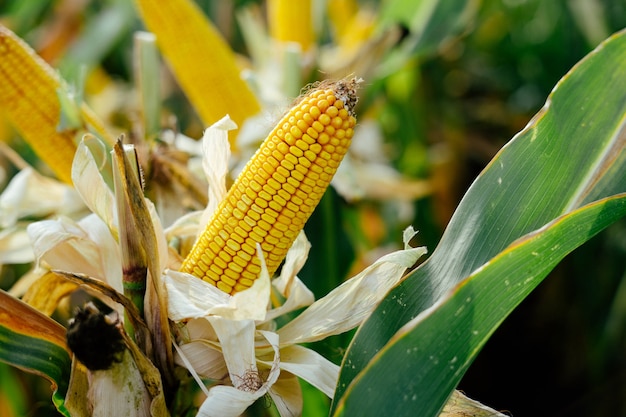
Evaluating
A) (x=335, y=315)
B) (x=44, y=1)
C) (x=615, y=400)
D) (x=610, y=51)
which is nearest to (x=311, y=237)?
(x=335, y=315)

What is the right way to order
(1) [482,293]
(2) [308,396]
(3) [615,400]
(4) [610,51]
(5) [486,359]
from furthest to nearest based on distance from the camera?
(5) [486,359] → (3) [615,400] → (2) [308,396] → (4) [610,51] → (1) [482,293]

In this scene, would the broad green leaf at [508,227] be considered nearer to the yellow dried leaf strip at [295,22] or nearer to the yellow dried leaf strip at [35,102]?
the yellow dried leaf strip at [35,102]

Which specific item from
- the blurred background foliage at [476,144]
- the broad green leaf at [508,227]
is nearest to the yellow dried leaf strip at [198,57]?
the blurred background foliage at [476,144]

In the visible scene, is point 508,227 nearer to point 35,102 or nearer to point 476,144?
point 35,102

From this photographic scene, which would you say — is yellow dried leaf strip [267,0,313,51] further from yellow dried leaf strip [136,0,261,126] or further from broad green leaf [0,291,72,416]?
broad green leaf [0,291,72,416]

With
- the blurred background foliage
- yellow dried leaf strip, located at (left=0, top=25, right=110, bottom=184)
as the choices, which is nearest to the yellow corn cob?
yellow dried leaf strip, located at (left=0, top=25, right=110, bottom=184)

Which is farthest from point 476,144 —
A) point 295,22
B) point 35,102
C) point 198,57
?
point 35,102

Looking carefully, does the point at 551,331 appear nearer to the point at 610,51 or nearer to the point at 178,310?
the point at 610,51
